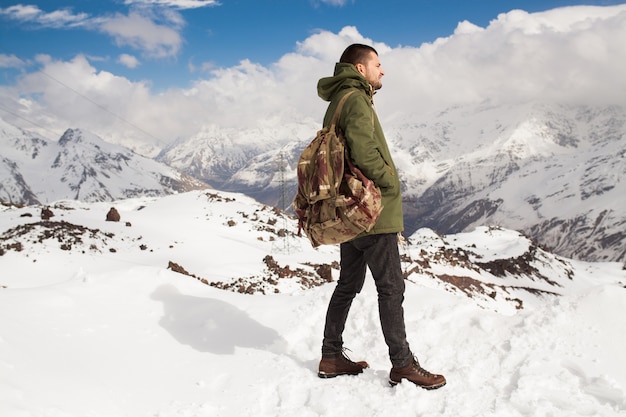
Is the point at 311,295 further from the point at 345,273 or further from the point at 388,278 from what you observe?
the point at 388,278

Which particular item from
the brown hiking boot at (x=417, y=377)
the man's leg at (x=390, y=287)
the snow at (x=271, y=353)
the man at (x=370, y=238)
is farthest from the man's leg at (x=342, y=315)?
the brown hiking boot at (x=417, y=377)

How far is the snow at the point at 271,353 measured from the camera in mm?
3969

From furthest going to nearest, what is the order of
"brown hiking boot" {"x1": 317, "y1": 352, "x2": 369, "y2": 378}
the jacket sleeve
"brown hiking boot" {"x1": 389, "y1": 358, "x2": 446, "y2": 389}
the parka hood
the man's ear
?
"brown hiking boot" {"x1": 317, "y1": 352, "x2": 369, "y2": 378}
the man's ear
the parka hood
"brown hiking boot" {"x1": 389, "y1": 358, "x2": 446, "y2": 389}
the jacket sleeve

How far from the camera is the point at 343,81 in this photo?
4531 mm

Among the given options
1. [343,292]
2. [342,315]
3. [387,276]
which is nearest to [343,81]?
[387,276]

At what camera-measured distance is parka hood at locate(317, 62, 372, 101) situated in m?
4.46

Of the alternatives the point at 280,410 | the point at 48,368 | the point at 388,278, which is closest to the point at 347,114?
the point at 388,278

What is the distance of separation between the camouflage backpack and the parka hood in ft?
0.59

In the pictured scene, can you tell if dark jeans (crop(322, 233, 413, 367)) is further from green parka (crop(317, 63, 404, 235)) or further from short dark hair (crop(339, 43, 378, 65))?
short dark hair (crop(339, 43, 378, 65))

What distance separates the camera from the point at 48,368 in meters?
4.29

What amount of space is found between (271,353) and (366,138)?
10.6ft

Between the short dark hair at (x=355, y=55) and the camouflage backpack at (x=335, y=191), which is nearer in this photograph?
the camouflage backpack at (x=335, y=191)

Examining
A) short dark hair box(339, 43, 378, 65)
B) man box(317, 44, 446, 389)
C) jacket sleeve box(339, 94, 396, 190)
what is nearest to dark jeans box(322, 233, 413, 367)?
man box(317, 44, 446, 389)

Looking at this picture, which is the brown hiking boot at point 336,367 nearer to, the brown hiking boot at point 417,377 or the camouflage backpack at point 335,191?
the brown hiking boot at point 417,377
